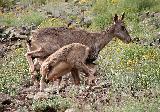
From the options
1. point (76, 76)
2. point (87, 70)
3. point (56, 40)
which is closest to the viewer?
point (87, 70)

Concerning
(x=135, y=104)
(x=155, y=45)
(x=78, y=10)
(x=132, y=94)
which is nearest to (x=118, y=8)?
(x=78, y=10)

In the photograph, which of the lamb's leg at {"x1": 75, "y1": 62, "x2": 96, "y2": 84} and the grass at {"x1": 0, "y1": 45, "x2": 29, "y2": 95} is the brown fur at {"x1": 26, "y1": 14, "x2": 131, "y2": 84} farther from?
the lamb's leg at {"x1": 75, "y1": 62, "x2": 96, "y2": 84}

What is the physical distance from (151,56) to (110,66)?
0.99 metres

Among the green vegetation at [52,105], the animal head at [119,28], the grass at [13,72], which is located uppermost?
the green vegetation at [52,105]

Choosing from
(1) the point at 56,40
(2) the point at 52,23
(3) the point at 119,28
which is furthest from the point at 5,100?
(2) the point at 52,23

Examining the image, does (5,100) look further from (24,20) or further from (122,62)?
(24,20)

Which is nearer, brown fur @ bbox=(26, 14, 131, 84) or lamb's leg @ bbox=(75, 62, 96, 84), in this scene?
lamb's leg @ bbox=(75, 62, 96, 84)

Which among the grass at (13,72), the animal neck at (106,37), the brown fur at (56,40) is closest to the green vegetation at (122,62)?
the grass at (13,72)

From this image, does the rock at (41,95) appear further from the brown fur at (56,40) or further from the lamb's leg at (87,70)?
the brown fur at (56,40)

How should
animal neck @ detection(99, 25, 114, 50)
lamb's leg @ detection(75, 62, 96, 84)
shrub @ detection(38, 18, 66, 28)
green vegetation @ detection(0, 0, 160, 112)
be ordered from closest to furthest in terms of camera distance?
green vegetation @ detection(0, 0, 160, 112) < lamb's leg @ detection(75, 62, 96, 84) < animal neck @ detection(99, 25, 114, 50) < shrub @ detection(38, 18, 66, 28)

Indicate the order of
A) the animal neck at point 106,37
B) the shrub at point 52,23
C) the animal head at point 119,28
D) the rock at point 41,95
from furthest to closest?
the shrub at point 52,23 → the animal head at point 119,28 → the animal neck at point 106,37 → the rock at point 41,95

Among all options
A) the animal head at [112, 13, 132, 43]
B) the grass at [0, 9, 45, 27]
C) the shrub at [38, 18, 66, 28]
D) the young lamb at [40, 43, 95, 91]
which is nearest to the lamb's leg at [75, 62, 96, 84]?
the young lamb at [40, 43, 95, 91]

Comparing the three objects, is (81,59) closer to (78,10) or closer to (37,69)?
(37,69)

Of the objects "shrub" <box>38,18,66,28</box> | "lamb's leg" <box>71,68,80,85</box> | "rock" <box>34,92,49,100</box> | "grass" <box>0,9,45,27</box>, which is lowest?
"grass" <box>0,9,45,27</box>
